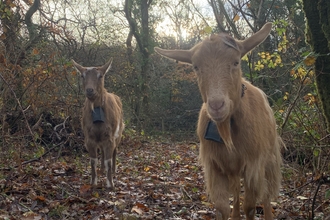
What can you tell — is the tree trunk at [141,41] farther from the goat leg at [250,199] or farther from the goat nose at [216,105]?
the goat nose at [216,105]

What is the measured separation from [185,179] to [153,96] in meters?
15.6

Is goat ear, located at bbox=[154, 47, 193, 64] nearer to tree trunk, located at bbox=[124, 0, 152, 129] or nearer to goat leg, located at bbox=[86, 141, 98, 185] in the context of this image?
goat leg, located at bbox=[86, 141, 98, 185]

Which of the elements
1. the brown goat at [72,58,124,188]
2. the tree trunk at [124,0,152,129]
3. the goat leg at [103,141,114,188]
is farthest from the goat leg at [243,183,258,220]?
the tree trunk at [124,0,152,129]

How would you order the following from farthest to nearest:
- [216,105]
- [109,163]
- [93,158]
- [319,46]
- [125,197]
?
[93,158]
[109,163]
[125,197]
[319,46]
[216,105]

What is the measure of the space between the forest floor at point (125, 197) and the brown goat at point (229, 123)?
0.69 m

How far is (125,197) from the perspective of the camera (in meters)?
5.95

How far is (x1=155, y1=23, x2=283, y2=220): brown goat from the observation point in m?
3.68

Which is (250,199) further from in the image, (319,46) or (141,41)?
(141,41)

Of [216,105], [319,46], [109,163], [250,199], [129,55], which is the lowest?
[250,199]

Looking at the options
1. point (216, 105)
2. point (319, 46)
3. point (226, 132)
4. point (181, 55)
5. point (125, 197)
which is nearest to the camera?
point (216, 105)

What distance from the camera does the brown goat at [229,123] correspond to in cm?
368

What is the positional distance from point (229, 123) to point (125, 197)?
→ 2668mm

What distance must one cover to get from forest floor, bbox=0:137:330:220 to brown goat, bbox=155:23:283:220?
692 mm

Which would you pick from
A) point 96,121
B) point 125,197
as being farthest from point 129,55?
point 125,197
